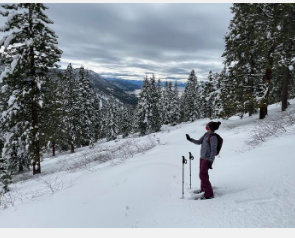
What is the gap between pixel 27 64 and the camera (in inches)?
468

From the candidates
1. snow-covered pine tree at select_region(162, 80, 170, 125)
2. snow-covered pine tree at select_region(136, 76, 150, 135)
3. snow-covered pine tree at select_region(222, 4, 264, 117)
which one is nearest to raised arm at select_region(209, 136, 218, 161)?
snow-covered pine tree at select_region(222, 4, 264, 117)

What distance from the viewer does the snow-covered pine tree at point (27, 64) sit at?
11125 millimetres

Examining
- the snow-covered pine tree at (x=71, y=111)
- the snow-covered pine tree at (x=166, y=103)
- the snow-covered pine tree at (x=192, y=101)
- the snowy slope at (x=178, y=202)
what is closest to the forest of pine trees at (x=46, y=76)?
the snowy slope at (x=178, y=202)

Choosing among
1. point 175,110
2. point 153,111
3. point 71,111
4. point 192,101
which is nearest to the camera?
point 71,111

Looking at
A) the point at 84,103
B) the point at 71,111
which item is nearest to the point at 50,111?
the point at 71,111

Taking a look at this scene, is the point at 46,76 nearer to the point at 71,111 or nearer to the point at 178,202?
the point at 178,202

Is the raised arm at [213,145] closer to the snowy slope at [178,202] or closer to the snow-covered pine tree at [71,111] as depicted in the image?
the snowy slope at [178,202]

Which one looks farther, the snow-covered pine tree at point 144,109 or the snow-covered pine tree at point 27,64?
the snow-covered pine tree at point 144,109

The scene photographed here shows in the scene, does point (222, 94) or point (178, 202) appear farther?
point (222, 94)

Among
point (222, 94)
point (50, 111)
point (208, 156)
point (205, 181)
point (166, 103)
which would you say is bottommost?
point (205, 181)

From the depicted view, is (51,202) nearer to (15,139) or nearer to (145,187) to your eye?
(145,187)

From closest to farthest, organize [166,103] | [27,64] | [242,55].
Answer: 1. [27,64]
2. [242,55]
3. [166,103]

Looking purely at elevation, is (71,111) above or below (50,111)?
below
